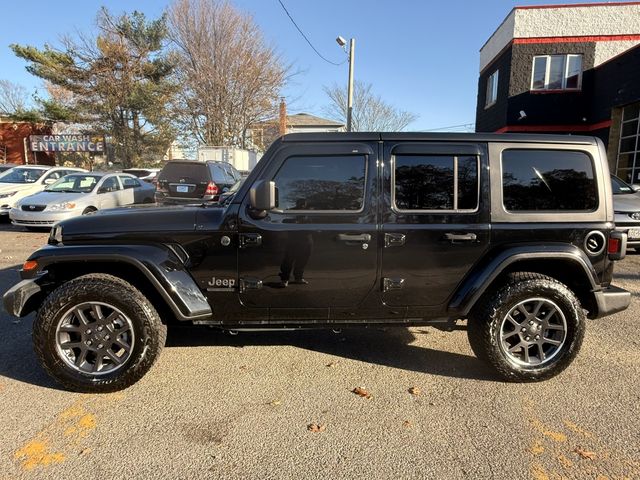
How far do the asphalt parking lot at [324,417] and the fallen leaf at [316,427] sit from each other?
0.4 inches

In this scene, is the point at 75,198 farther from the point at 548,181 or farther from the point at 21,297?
the point at 548,181

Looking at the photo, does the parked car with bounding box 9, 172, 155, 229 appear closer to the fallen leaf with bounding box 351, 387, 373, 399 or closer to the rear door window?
the rear door window

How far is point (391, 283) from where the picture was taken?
10.9 feet

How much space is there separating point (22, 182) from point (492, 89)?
19.5m

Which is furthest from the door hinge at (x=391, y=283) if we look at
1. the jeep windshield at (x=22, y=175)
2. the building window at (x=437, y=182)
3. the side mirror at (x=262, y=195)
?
the jeep windshield at (x=22, y=175)

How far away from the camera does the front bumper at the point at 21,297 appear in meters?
3.21

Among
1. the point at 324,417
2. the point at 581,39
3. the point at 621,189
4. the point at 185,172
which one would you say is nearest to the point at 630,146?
the point at 581,39

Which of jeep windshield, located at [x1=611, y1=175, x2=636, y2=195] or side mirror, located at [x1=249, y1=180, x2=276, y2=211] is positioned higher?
jeep windshield, located at [x1=611, y1=175, x2=636, y2=195]

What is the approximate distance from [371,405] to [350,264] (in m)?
1.01

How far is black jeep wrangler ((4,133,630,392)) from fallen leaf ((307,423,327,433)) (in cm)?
79

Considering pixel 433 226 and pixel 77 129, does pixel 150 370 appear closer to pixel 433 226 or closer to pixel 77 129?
pixel 433 226

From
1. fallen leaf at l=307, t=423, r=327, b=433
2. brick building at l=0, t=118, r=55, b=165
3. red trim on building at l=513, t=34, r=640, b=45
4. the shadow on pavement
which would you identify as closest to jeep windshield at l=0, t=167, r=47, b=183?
the shadow on pavement

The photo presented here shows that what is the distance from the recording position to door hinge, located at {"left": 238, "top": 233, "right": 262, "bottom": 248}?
3.25 meters

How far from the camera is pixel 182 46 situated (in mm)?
28266
